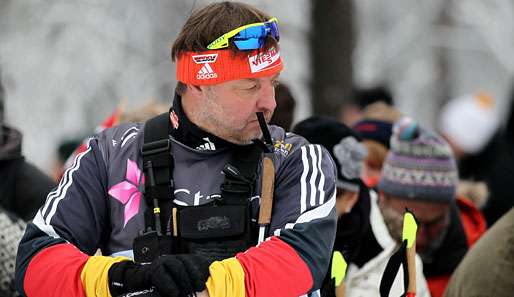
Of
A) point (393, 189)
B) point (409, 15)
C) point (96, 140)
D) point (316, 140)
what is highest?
point (96, 140)

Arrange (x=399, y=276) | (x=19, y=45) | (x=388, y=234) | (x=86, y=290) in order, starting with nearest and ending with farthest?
(x=86, y=290), (x=399, y=276), (x=388, y=234), (x=19, y=45)

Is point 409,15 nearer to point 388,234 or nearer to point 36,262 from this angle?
point 388,234

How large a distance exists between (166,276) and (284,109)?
6.87ft

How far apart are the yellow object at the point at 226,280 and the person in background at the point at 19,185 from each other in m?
1.97

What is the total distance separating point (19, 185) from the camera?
16.2ft

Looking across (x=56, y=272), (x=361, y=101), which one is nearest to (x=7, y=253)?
(x=56, y=272)

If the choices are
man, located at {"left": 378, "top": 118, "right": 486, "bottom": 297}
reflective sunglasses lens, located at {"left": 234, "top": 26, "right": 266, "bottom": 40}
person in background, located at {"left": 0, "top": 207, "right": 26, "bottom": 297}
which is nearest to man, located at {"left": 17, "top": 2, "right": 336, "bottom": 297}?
reflective sunglasses lens, located at {"left": 234, "top": 26, "right": 266, "bottom": 40}

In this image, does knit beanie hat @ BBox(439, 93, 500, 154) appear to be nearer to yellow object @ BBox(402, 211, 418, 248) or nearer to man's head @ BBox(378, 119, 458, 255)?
man's head @ BBox(378, 119, 458, 255)

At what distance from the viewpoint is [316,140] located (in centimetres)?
483

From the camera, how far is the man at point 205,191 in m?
3.21

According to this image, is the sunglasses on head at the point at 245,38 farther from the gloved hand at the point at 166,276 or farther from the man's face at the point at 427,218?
the man's face at the point at 427,218

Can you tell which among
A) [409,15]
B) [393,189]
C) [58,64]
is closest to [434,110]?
[409,15]

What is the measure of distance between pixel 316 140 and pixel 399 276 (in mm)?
1007

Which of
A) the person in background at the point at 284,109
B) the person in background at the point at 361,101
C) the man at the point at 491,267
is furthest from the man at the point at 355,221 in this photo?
the person in background at the point at 361,101
